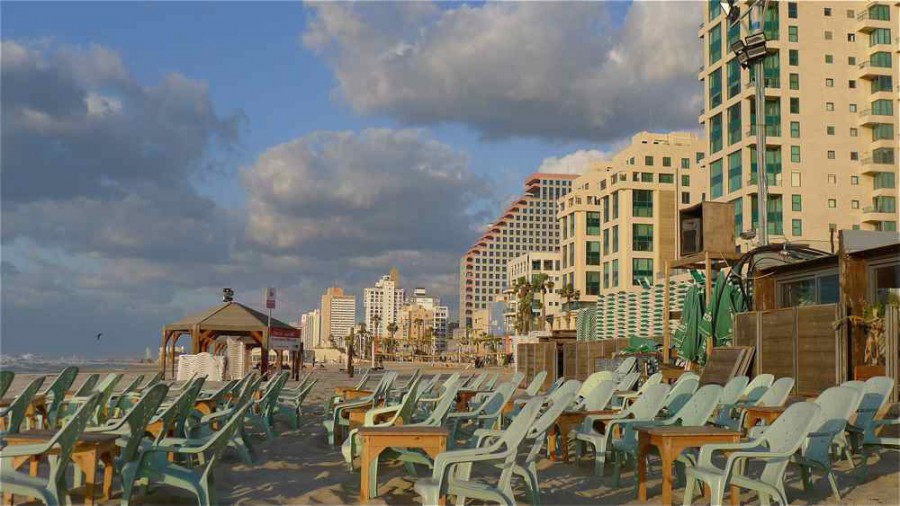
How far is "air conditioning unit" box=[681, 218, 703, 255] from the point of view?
65.8 ft

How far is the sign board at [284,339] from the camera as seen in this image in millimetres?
24984

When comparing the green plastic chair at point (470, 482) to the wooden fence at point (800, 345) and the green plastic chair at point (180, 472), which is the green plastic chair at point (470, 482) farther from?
the wooden fence at point (800, 345)

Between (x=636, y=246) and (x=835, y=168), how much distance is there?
1422 cm

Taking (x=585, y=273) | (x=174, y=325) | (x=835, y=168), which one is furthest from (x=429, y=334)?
(x=174, y=325)

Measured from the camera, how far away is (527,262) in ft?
361

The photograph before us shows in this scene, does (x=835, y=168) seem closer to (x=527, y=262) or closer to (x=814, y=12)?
(x=814, y=12)

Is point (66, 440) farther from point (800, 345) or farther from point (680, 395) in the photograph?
point (800, 345)

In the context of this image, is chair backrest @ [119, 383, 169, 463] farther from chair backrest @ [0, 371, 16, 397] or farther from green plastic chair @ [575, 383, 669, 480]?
green plastic chair @ [575, 383, 669, 480]

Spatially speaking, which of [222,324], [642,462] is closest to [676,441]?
[642,462]

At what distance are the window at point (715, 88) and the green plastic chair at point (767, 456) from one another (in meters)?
43.0

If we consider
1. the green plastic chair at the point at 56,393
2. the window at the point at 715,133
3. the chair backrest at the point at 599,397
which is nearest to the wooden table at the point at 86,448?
the green plastic chair at the point at 56,393

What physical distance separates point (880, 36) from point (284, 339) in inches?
1472

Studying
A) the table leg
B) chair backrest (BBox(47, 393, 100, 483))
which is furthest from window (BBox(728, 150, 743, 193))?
chair backrest (BBox(47, 393, 100, 483))

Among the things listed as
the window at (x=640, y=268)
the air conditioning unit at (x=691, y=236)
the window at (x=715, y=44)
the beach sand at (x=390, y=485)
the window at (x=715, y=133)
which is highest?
the window at (x=715, y=44)
